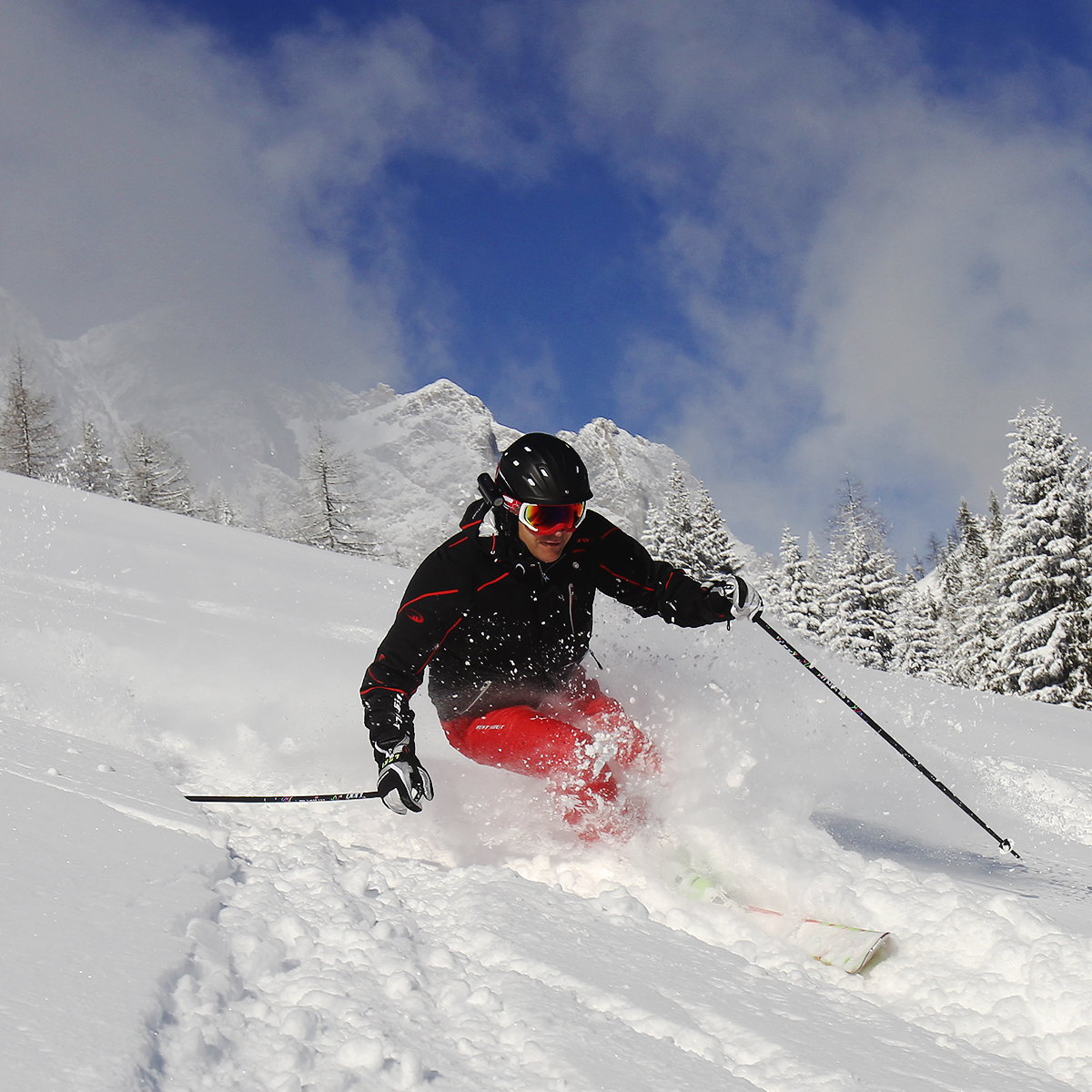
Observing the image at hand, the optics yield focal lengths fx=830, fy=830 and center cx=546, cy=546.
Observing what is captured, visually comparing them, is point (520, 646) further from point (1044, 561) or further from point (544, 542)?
point (1044, 561)

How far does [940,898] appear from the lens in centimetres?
304

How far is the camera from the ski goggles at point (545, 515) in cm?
393

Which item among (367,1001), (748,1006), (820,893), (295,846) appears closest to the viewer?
(367,1001)

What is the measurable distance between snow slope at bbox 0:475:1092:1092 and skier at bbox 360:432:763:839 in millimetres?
316

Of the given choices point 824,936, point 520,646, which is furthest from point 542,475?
point 824,936

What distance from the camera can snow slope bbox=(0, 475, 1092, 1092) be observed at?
70.2 inches

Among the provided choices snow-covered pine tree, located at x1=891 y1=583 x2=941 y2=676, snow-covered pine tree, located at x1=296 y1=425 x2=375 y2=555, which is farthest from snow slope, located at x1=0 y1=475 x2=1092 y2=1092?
snow-covered pine tree, located at x1=296 y1=425 x2=375 y2=555

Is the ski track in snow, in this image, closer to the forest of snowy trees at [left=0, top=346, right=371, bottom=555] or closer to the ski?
the ski

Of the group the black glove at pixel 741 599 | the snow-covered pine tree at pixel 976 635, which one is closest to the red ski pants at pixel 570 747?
the black glove at pixel 741 599

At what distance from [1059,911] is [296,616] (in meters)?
6.34

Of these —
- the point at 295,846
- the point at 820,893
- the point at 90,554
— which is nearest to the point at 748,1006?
the point at 820,893

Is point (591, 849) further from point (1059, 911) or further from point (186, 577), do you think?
point (186, 577)

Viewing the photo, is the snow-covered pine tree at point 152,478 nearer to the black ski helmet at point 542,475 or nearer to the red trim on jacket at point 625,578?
the red trim on jacket at point 625,578

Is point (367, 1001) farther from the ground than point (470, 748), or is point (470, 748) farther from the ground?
point (470, 748)
